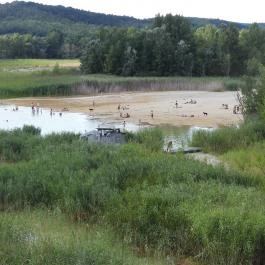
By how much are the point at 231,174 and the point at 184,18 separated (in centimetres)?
6413

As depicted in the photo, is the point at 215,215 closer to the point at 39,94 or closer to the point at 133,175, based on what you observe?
the point at 133,175

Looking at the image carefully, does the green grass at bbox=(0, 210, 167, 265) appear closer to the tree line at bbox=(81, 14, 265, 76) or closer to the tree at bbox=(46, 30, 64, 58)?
the tree line at bbox=(81, 14, 265, 76)

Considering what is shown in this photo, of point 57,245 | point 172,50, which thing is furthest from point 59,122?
point 172,50

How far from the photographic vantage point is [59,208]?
11430 millimetres

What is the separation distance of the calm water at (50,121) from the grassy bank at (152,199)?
690 inches

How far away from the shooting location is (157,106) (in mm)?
46375

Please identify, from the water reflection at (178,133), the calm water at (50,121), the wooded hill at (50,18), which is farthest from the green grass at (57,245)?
the wooded hill at (50,18)

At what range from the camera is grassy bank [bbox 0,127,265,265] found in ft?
29.8

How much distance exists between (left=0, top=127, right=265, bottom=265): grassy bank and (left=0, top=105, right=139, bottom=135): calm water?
57.5ft

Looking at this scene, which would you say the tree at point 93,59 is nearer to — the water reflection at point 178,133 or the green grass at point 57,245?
the water reflection at point 178,133

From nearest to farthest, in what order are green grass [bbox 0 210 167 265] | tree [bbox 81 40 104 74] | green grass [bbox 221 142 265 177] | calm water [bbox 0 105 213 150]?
green grass [bbox 0 210 167 265], green grass [bbox 221 142 265 177], calm water [bbox 0 105 213 150], tree [bbox 81 40 104 74]

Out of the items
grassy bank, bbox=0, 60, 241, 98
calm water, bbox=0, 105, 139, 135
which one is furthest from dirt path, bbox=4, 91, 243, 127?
grassy bank, bbox=0, 60, 241, 98

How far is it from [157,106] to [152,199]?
35.9 m

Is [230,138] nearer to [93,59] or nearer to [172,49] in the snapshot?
[172,49]
